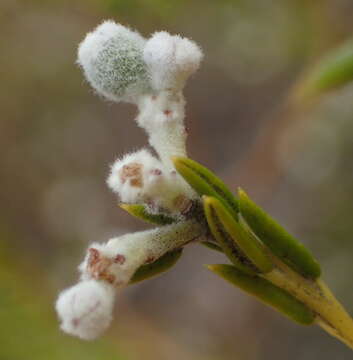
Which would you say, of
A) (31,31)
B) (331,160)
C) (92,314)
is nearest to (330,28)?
(331,160)

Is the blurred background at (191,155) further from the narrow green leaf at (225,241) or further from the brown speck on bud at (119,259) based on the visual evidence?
the brown speck on bud at (119,259)

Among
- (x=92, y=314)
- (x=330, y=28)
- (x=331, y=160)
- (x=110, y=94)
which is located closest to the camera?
(x=92, y=314)

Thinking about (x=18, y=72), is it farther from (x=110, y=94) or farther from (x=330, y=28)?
(x=110, y=94)

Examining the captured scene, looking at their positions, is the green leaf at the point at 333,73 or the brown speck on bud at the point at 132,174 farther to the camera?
the green leaf at the point at 333,73

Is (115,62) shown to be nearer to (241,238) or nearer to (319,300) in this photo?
(241,238)

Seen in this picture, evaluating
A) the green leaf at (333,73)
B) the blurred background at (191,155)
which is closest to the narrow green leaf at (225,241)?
the green leaf at (333,73)

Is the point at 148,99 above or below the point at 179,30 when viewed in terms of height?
below

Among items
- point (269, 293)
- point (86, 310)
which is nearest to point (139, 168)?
point (86, 310)
